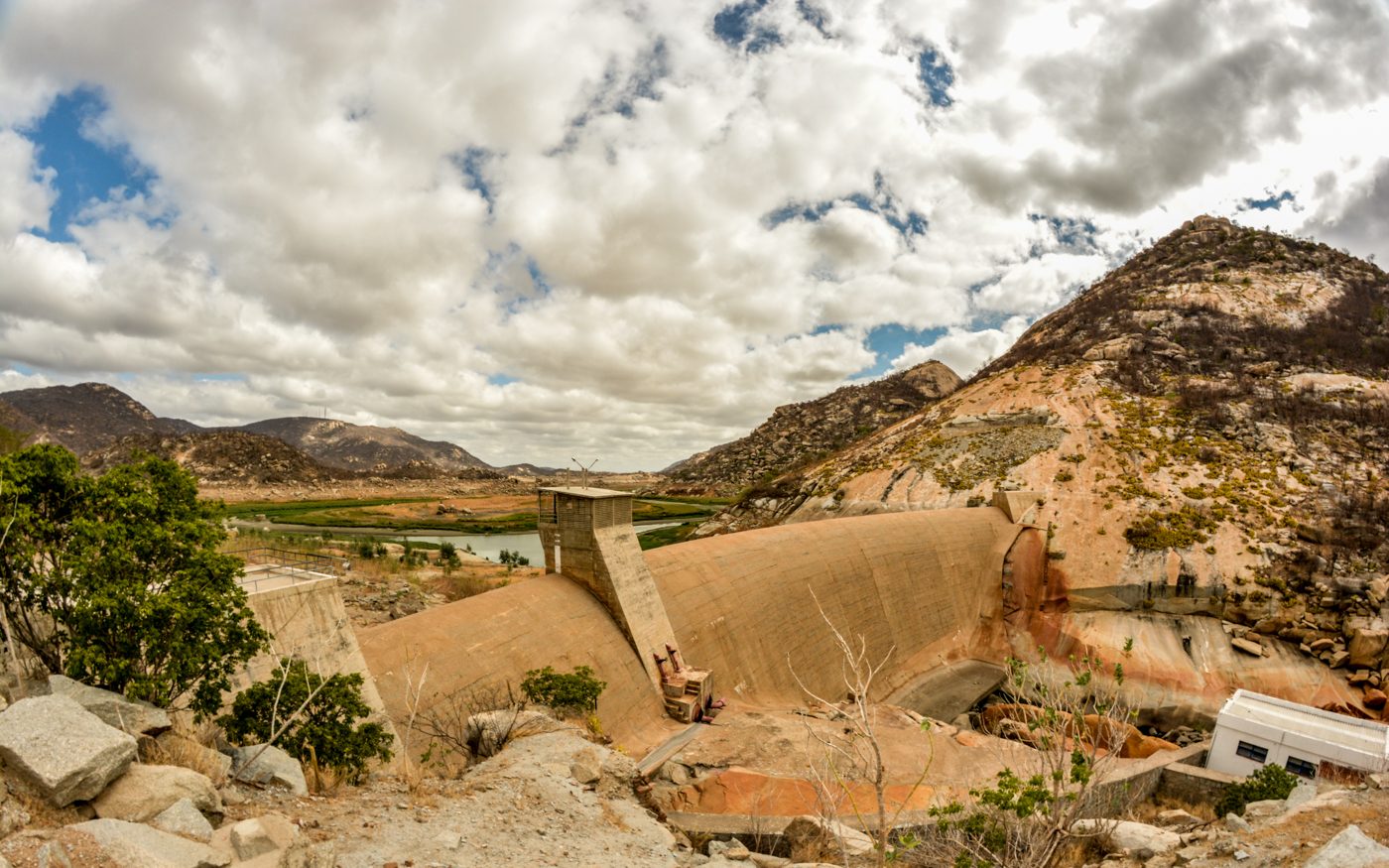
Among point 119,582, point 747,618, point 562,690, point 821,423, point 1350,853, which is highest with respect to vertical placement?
point 821,423

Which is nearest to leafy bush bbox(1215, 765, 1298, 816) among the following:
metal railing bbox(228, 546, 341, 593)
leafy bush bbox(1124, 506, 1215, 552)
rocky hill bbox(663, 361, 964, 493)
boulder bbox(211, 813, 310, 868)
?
leafy bush bbox(1124, 506, 1215, 552)

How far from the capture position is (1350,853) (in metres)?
7.70

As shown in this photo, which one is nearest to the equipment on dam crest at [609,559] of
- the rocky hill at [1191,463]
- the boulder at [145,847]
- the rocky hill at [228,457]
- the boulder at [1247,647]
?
the boulder at [145,847]

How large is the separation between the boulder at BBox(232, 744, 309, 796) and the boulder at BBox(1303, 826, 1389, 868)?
13252 millimetres

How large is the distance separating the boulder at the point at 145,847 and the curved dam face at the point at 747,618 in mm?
5885

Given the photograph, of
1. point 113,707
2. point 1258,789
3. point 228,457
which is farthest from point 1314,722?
point 228,457

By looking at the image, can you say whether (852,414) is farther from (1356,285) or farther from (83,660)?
(83,660)

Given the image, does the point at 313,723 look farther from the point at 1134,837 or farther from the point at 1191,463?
the point at 1191,463

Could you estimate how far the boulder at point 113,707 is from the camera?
8.45 meters

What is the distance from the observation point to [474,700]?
1574 cm

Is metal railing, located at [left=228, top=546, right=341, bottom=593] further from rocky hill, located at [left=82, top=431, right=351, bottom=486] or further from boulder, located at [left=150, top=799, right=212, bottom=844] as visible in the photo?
rocky hill, located at [left=82, top=431, right=351, bottom=486]

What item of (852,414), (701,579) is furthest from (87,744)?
(852,414)

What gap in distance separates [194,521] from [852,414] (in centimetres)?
12442

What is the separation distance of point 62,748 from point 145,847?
1629 millimetres
